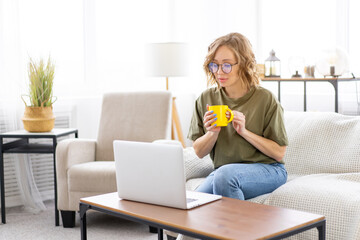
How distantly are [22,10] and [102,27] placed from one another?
79cm

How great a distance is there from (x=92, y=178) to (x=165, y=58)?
130 cm

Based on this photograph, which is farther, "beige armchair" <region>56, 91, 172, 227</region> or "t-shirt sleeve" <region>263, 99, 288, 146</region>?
"beige armchair" <region>56, 91, 172, 227</region>

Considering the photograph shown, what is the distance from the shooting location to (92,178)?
329 cm

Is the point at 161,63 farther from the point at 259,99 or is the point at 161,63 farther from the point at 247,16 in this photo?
the point at 259,99

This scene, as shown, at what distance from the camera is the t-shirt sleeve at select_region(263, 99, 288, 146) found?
231 cm

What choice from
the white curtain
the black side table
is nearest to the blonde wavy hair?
the black side table

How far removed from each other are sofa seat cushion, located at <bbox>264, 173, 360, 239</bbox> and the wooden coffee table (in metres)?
0.55

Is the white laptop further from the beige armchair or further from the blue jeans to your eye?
the beige armchair

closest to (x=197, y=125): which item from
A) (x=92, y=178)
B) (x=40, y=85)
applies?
(x=92, y=178)

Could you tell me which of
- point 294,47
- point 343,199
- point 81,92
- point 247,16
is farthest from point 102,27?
point 343,199

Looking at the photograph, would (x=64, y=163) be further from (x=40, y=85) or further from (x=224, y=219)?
(x=224, y=219)

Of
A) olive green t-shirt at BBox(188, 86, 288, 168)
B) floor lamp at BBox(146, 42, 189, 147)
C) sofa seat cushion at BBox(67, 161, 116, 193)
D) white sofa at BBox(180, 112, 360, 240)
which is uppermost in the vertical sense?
floor lamp at BBox(146, 42, 189, 147)

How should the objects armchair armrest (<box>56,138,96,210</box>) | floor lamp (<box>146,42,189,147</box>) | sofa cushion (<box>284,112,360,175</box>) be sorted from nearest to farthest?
sofa cushion (<box>284,112,360,175</box>) → armchair armrest (<box>56,138,96,210</box>) → floor lamp (<box>146,42,189,147</box>)

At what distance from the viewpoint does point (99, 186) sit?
129 inches
